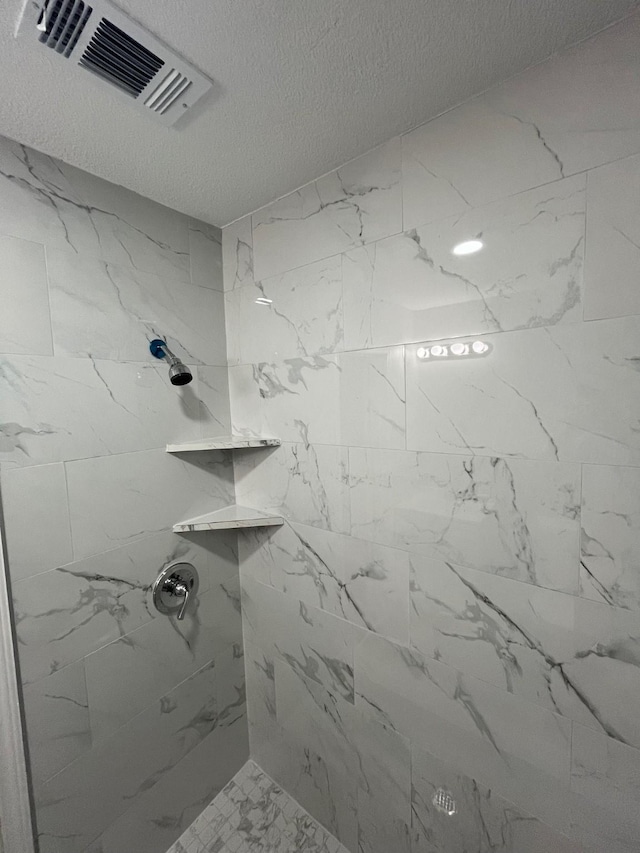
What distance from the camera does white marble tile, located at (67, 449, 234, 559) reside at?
3.32ft

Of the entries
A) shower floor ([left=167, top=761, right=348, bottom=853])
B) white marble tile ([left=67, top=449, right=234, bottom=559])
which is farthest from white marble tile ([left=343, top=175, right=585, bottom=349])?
shower floor ([left=167, top=761, right=348, bottom=853])

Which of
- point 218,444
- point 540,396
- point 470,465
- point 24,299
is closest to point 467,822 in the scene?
point 470,465

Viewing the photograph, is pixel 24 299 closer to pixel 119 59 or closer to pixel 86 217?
pixel 86 217

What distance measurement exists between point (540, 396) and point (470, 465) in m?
0.22

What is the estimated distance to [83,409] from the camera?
101 cm

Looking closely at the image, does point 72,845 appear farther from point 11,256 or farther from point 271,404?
point 11,256

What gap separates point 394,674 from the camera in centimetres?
104

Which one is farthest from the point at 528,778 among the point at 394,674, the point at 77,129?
the point at 77,129

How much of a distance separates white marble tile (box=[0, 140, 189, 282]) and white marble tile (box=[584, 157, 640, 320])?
1.16 metres

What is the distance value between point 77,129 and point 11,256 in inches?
13.5

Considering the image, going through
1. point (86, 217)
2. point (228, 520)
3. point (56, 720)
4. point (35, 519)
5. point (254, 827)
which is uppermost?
point (86, 217)

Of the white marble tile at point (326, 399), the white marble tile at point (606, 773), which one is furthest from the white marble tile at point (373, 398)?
the white marble tile at point (606, 773)

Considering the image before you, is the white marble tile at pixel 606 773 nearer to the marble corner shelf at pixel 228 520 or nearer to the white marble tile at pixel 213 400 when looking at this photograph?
the marble corner shelf at pixel 228 520

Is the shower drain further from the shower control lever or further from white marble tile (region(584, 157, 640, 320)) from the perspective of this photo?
white marble tile (region(584, 157, 640, 320))
